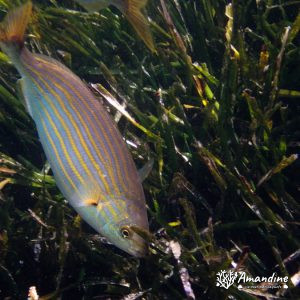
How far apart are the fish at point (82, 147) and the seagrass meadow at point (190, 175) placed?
0.19 meters

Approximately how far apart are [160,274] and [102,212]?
0.78 meters

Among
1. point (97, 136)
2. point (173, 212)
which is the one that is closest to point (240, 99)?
point (173, 212)

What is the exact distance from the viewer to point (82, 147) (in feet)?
6.63

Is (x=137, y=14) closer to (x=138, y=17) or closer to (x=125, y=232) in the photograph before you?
(x=138, y=17)

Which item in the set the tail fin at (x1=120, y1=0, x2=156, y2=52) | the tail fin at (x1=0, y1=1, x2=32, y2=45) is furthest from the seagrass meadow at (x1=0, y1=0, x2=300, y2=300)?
the tail fin at (x1=120, y1=0, x2=156, y2=52)

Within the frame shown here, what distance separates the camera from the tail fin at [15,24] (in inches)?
77.0

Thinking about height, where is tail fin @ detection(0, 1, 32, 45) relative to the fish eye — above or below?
above

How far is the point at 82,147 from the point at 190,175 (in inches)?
47.2

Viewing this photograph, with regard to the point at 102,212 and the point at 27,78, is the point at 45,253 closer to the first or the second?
the point at 102,212

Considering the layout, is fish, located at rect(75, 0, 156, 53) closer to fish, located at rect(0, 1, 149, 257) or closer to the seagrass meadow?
the seagrass meadow

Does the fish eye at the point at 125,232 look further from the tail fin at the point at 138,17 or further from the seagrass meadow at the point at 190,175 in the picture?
the tail fin at the point at 138,17

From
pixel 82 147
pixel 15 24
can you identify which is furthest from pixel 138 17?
pixel 82 147

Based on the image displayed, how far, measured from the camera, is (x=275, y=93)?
268 centimetres

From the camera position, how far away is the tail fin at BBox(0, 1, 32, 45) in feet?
6.41
